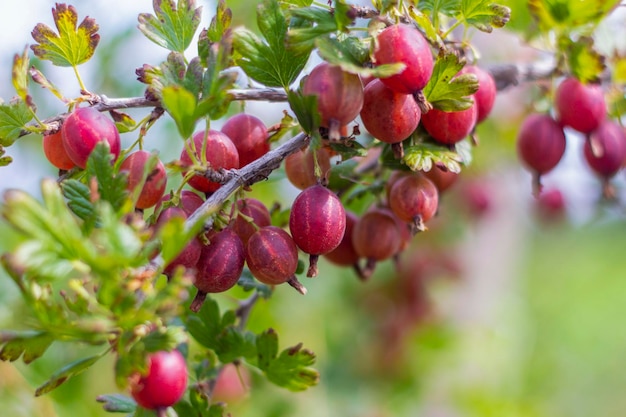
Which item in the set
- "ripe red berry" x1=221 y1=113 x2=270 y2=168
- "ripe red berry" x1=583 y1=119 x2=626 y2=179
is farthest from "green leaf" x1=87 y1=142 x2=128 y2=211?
"ripe red berry" x1=583 y1=119 x2=626 y2=179

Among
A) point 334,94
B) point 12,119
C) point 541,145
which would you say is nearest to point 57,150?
point 12,119

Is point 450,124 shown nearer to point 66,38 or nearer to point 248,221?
point 248,221

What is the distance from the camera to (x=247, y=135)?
0.93 meters

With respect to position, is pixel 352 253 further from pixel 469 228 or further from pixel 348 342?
pixel 469 228

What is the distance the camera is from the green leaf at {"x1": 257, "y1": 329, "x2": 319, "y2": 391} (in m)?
1.00

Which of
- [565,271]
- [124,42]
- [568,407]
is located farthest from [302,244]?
[565,271]

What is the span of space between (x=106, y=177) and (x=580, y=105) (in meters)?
0.86

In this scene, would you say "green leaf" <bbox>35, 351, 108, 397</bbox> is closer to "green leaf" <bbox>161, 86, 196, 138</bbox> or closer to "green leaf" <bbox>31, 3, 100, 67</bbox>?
"green leaf" <bbox>161, 86, 196, 138</bbox>

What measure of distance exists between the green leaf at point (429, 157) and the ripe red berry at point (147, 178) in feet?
1.08

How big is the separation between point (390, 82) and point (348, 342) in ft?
5.41

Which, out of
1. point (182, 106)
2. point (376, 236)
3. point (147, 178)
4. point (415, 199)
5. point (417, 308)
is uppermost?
point (182, 106)

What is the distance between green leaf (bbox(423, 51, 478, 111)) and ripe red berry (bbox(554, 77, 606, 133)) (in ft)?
1.30

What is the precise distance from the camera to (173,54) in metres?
0.84

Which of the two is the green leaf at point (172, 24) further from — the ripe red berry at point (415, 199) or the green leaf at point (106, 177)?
the ripe red berry at point (415, 199)
